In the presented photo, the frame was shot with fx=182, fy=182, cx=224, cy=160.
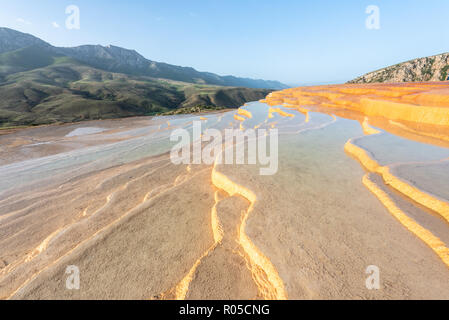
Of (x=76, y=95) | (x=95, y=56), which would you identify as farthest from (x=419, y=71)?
(x=95, y=56)

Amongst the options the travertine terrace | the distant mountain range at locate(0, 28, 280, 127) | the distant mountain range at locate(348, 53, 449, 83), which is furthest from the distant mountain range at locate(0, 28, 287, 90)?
the travertine terrace

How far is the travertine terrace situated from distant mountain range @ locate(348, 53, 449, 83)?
75.2 m

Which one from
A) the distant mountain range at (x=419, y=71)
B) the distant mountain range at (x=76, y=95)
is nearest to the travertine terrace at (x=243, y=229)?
the distant mountain range at (x=76, y=95)

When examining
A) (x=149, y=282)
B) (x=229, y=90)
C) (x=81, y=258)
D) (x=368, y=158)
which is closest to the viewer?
(x=149, y=282)

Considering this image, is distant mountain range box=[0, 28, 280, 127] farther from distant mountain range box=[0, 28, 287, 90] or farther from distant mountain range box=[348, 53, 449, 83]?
distant mountain range box=[348, 53, 449, 83]

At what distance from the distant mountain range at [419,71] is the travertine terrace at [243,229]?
7519 centimetres

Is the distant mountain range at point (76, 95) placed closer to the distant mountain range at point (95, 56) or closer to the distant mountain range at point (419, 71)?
the distant mountain range at point (95, 56)

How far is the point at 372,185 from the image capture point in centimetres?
529

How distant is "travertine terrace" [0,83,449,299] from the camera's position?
9.88 ft

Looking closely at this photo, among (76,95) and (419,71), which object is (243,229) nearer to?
(76,95)

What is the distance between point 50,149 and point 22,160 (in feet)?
7.94

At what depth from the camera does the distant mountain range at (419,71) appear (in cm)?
5472
